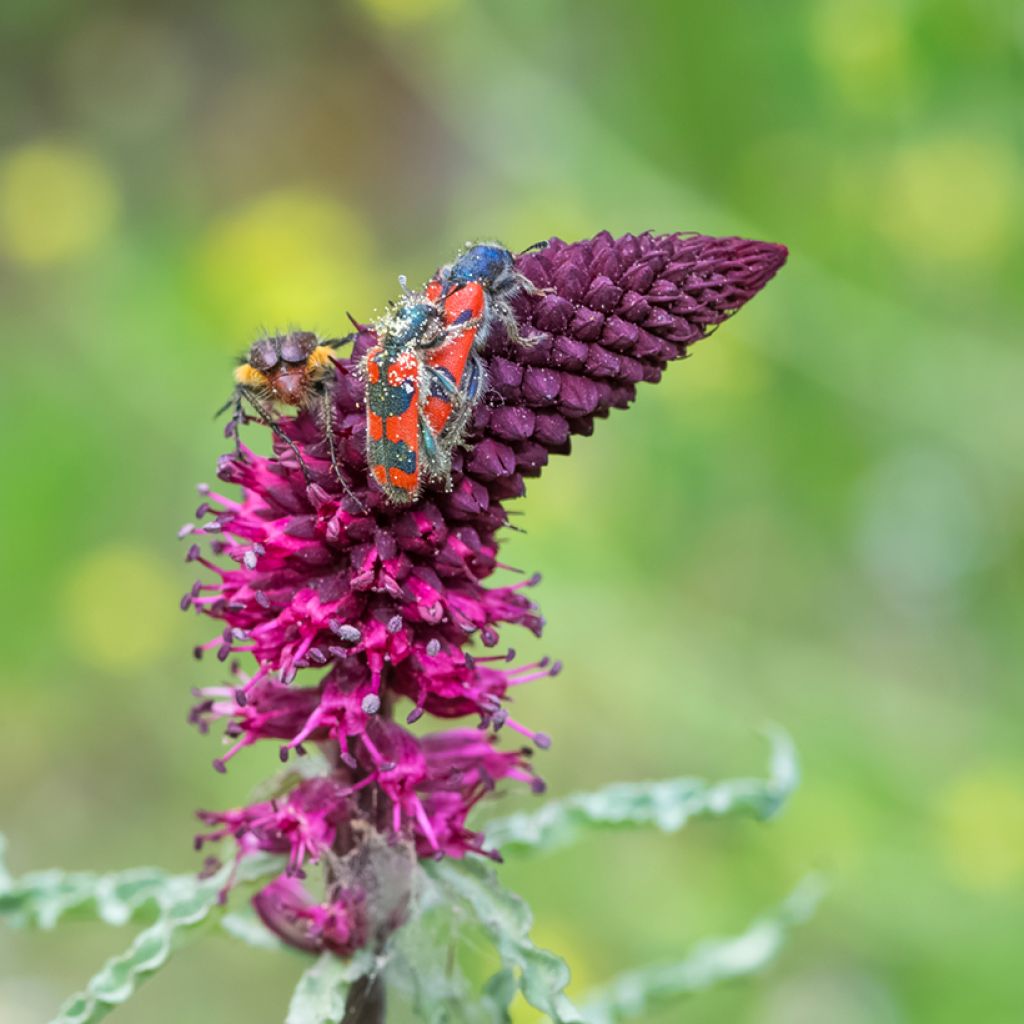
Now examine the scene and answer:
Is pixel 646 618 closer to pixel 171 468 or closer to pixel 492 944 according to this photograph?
pixel 171 468

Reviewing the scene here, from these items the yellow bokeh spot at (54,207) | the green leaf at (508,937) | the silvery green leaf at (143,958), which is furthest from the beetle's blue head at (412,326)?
the yellow bokeh spot at (54,207)

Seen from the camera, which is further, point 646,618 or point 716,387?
point 716,387

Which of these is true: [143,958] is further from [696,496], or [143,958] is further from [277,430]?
[696,496]

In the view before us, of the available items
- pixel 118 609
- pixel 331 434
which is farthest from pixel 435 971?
pixel 118 609

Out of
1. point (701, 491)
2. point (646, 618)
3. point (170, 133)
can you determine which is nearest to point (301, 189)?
point (170, 133)

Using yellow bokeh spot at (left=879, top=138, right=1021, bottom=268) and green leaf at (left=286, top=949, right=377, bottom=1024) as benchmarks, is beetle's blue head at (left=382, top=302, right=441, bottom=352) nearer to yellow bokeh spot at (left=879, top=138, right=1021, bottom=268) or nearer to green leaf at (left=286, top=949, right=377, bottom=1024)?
green leaf at (left=286, top=949, right=377, bottom=1024)

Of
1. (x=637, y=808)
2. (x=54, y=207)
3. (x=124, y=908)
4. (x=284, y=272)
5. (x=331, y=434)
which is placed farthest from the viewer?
(x=54, y=207)

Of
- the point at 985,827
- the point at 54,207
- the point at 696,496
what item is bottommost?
the point at 985,827

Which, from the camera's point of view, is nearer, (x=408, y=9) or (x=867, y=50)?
(x=867, y=50)
